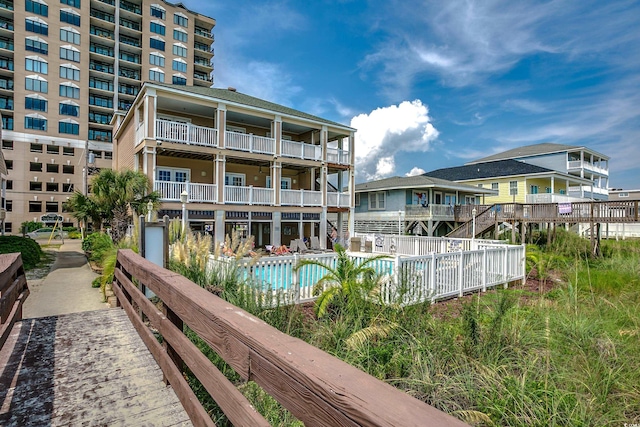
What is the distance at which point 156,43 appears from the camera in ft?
163

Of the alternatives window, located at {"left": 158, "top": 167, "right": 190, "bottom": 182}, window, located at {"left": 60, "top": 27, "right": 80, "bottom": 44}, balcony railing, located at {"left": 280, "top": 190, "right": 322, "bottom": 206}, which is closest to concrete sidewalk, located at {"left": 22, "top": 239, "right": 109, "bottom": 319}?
window, located at {"left": 158, "top": 167, "right": 190, "bottom": 182}

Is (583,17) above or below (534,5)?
below

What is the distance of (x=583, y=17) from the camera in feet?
33.4

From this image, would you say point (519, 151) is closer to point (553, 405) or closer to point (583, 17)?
point (583, 17)

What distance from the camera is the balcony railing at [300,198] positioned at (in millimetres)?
20609

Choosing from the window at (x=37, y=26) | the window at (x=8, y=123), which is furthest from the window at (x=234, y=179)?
the window at (x=37, y=26)

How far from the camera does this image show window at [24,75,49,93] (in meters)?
40.8

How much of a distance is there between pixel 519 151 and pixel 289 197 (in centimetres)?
3555

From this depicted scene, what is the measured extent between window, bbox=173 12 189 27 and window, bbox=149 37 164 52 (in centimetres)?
406

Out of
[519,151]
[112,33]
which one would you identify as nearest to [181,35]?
[112,33]

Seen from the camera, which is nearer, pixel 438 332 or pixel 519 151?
pixel 438 332

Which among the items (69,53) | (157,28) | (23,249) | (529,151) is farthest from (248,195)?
(157,28)

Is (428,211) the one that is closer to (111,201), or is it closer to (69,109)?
(111,201)

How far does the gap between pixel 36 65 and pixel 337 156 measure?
141ft
